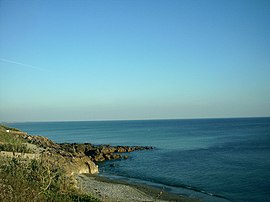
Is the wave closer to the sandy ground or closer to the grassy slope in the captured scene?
the sandy ground

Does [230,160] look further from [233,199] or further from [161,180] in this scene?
[233,199]

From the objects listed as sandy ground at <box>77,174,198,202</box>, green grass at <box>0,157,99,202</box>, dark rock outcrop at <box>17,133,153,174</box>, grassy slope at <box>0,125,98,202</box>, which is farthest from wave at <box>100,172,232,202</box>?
green grass at <box>0,157,99,202</box>

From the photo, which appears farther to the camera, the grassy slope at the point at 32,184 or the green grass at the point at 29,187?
the grassy slope at the point at 32,184

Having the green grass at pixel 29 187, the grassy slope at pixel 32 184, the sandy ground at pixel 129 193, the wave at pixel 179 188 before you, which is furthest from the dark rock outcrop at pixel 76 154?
the green grass at pixel 29 187

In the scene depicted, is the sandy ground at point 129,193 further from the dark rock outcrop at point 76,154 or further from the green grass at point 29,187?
the green grass at point 29,187

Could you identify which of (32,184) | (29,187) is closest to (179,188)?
(32,184)

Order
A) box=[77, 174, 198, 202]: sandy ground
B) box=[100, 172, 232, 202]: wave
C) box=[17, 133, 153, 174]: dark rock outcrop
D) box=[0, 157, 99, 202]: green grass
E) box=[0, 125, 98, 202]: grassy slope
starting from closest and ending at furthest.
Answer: box=[0, 157, 99, 202]: green grass < box=[0, 125, 98, 202]: grassy slope < box=[77, 174, 198, 202]: sandy ground < box=[100, 172, 232, 202]: wave < box=[17, 133, 153, 174]: dark rock outcrop

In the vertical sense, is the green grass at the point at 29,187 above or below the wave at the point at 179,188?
above

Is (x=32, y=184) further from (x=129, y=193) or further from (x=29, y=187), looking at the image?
(x=129, y=193)

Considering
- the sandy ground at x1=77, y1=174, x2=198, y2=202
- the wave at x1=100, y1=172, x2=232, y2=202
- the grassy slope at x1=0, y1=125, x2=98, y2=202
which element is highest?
the grassy slope at x1=0, y1=125, x2=98, y2=202

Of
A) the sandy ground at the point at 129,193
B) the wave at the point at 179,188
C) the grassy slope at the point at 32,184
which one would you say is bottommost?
the wave at the point at 179,188

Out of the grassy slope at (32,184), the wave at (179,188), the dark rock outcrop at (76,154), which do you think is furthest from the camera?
the dark rock outcrop at (76,154)

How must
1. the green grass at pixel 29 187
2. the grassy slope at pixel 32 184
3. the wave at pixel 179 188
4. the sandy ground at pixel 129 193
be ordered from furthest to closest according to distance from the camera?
the wave at pixel 179 188, the sandy ground at pixel 129 193, the grassy slope at pixel 32 184, the green grass at pixel 29 187

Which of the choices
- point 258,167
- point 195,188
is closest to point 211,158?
point 258,167
